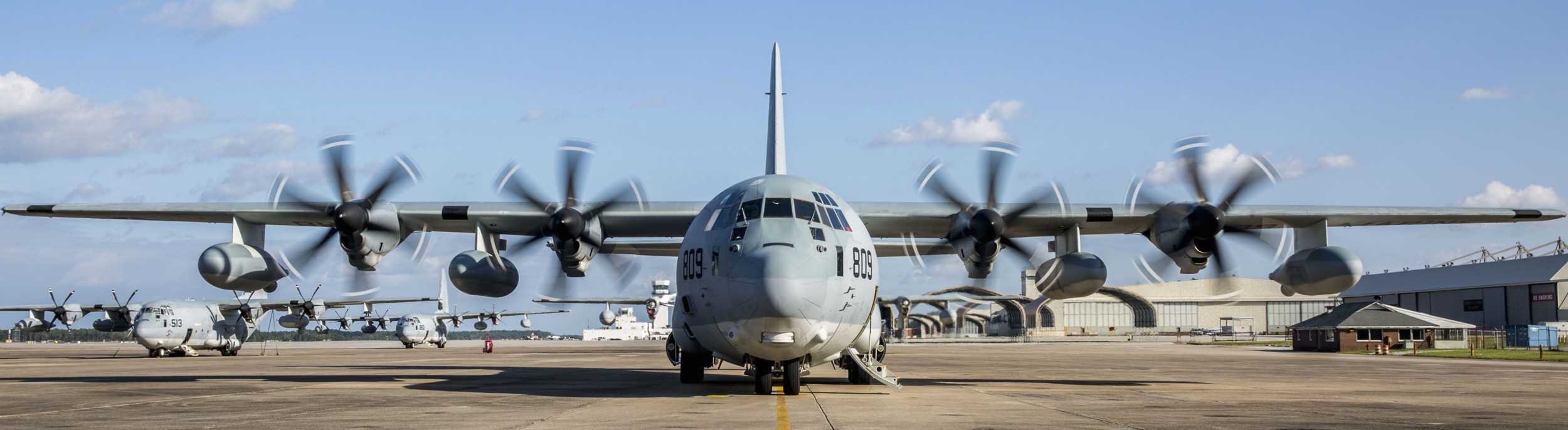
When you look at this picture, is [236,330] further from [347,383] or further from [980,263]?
[980,263]

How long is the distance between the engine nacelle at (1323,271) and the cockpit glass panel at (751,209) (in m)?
10.0

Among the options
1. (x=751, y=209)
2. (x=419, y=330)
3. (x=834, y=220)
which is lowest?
(x=419, y=330)

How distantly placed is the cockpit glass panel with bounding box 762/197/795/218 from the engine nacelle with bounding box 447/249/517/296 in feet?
20.5

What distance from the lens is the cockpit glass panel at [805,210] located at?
1461 cm

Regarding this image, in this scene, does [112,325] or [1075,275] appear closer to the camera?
[1075,275]

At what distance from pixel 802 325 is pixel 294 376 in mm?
14851

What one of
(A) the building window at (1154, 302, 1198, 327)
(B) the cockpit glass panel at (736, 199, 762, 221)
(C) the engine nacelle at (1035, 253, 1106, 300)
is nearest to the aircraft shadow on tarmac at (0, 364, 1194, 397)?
(C) the engine nacelle at (1035, 253, 1106, 300)

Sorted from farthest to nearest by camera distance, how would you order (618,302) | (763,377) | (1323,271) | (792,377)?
(618,302) → (1323,271) → (763,377) → (792,377)

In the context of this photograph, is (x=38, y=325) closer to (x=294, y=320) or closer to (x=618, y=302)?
(x=294, y=320)

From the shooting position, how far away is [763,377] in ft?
49.3

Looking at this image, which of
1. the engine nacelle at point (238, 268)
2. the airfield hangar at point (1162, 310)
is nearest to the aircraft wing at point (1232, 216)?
the engine nacelle at point (238, 268)

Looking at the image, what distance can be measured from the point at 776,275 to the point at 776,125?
8.05m

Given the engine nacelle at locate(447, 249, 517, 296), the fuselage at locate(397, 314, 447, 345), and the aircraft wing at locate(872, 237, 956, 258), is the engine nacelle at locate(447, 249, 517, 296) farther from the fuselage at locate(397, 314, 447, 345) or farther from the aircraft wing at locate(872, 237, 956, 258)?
the fuselage at locate(397, 314, 447, 345)

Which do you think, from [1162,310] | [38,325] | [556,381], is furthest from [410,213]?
[1162,310]
